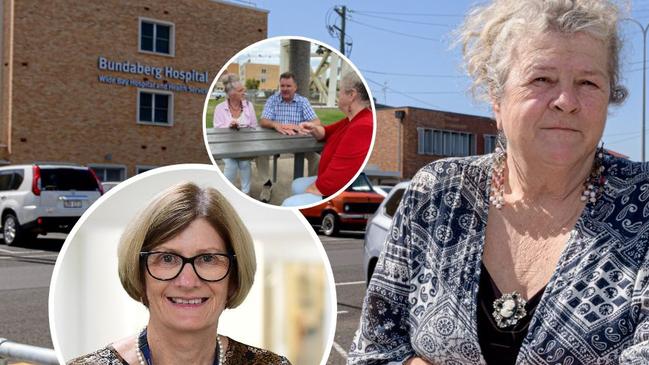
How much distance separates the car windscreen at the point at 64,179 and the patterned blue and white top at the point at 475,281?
14.6m

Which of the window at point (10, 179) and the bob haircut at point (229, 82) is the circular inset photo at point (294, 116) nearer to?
the bob haircut at point (229, 82)

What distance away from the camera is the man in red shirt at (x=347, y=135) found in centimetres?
167

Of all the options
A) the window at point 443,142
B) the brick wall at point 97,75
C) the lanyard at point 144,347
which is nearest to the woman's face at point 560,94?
the lanyard at point 144,347

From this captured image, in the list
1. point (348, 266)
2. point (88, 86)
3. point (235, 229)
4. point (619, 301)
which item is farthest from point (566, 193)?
point (88, 86)

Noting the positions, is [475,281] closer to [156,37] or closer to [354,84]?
[354,84]

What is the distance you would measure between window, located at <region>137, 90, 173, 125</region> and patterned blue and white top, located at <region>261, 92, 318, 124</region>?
31328mm

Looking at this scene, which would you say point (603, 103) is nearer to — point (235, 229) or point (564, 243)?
point (564, 243)

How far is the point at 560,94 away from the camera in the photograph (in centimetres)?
181

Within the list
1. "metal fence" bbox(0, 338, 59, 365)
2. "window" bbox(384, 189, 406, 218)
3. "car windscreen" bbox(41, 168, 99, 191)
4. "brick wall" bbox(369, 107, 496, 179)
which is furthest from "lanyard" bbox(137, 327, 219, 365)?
"brick wall" bbox(369, 107, 496, 179)

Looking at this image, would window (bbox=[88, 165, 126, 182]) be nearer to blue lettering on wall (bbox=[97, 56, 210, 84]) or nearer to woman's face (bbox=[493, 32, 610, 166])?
blue lettering on wall (bbox=[97, 56, 210, 84])

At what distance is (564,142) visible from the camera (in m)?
1.83

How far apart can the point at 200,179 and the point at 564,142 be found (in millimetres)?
898

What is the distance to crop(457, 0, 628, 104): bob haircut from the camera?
1.82 meters

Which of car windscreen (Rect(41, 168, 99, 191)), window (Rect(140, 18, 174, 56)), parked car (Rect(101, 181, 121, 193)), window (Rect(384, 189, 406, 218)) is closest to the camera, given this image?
parked car (Rect(101, 181, 121, 193))
